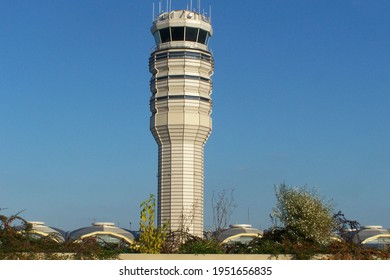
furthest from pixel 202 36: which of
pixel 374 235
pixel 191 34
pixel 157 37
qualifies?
pixel 374 235

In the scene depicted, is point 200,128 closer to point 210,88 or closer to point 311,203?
→ point 210,88

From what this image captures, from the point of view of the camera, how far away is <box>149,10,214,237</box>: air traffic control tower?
374ft

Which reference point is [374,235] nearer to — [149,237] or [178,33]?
[178,33]

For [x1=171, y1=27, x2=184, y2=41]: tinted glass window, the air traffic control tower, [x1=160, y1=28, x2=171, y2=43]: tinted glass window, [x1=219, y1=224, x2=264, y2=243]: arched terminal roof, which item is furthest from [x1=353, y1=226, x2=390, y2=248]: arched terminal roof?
[x1=160, y1=28, x2=171, y2=43]: tinted glass window

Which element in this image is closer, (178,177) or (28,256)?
(28,256)

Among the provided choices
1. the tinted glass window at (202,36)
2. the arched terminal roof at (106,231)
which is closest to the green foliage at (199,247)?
the tinted glass window at (202,36)

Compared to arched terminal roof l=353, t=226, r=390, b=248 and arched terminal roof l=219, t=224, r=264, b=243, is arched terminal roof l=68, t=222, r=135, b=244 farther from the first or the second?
arched terminal roof l=353, t=226, r=390, b=248

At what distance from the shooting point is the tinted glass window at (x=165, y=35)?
11706 cm

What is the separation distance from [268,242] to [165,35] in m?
89.3

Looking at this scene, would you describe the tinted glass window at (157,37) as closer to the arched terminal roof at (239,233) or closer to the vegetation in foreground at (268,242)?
the arched terminal roof at (239,233)
